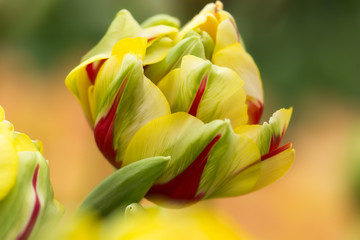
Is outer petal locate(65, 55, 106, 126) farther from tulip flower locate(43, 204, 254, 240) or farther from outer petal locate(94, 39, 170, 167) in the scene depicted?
tulip flower locate(43, 204, 254, 240)

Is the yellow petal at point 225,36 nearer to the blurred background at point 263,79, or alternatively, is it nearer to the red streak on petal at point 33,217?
the red streak on petal at point 33,217

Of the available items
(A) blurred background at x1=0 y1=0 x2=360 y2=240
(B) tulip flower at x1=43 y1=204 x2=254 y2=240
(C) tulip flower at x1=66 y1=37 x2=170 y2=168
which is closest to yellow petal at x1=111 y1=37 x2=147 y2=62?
(C) tulip flower at x1=66 y1=37 x2=170 y2=168

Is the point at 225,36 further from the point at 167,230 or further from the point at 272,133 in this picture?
the point at 167,230

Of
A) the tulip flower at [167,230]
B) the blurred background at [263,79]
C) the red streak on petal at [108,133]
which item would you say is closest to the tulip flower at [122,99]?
the red streak on petal at [108,133]

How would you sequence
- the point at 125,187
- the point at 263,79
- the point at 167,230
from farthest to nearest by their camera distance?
the point at 263,79
the point at 125,187
the point at 167,230

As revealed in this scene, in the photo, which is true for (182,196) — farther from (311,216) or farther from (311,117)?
(311,117)

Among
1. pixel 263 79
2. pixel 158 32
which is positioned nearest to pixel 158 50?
pixel 158 32

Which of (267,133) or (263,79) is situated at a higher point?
(267,133)
